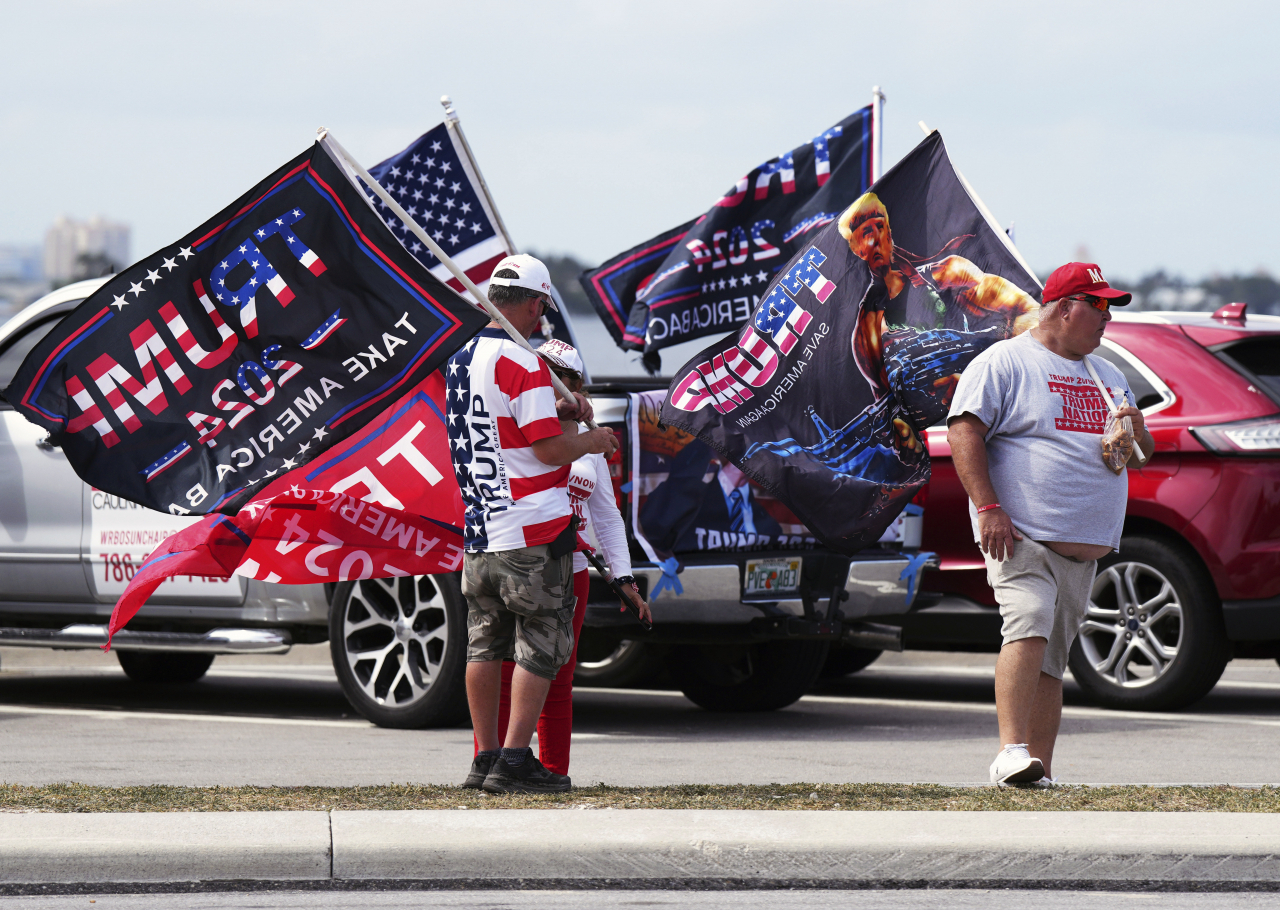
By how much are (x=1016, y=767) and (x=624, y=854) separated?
5.01 ft

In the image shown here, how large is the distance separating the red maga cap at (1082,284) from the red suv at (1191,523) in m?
2.96

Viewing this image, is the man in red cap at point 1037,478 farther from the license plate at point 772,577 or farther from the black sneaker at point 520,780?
the license plate at point 772,577

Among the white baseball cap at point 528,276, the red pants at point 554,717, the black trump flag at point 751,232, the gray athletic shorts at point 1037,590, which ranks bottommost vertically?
the red pants at point 554,717

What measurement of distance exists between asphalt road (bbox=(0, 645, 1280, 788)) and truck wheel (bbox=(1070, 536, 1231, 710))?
146 mm

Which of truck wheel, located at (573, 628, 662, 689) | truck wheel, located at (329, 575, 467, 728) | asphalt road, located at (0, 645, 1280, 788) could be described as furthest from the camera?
truck wheel, located at (573, 628, 662, 689)

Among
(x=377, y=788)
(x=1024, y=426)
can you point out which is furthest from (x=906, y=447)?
(x=377, y=788)

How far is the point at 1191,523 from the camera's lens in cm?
896

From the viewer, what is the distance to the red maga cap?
6.17 metres

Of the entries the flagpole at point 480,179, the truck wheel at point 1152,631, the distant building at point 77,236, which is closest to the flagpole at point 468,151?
the flagpole at point 480,179

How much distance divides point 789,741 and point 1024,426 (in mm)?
2667

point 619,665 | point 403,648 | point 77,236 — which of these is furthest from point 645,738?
point 77,236

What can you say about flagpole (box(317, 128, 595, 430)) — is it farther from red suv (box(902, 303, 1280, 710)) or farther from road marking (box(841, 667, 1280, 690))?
road marking (box(841, 667, 1280, 690))

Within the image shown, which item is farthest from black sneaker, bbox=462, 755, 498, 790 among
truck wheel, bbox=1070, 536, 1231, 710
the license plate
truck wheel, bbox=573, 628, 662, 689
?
truck wheel, bbox=1070, 536, 1231, 710

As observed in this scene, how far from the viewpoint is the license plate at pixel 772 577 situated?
27.7ft
